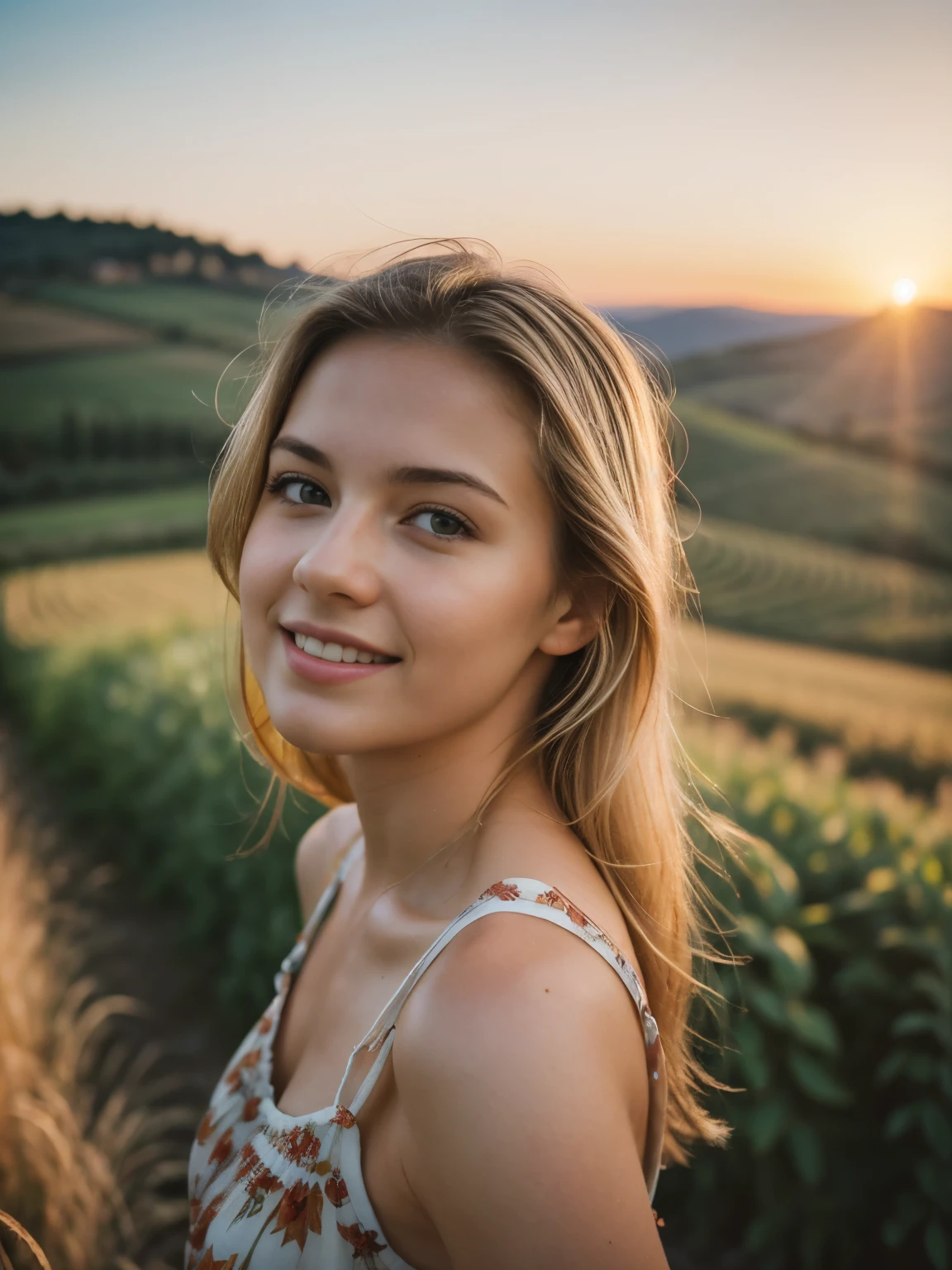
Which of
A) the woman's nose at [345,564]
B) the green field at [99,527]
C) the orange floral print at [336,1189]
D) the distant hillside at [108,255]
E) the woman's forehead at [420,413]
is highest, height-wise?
the distant hillside at [108,255]

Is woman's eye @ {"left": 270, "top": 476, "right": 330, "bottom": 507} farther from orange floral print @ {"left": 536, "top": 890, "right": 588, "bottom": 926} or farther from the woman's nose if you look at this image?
orange floral print @ {"left": 536, "top": 890, "right": 588, "bottom": 926}

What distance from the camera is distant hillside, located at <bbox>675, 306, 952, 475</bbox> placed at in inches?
163

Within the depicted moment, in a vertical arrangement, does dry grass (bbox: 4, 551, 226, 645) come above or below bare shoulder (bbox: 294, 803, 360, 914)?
below

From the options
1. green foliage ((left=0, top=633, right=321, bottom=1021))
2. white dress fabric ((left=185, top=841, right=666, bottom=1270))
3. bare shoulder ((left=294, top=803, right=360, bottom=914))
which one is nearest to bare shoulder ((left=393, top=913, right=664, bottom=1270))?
white dress fabric ((left=185, top=841, right=666, bottom=1270))

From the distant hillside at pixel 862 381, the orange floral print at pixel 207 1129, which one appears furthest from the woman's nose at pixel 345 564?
the distant hillside at pixel 862 381

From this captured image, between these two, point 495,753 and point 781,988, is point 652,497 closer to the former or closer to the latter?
point 495,753

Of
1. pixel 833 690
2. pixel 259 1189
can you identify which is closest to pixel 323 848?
pixel 259 1189

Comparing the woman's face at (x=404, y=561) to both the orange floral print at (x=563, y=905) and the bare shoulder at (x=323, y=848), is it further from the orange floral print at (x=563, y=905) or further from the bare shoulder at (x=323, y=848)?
the bare shoulder at (x=323, y=848)

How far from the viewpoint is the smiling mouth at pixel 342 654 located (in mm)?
1285

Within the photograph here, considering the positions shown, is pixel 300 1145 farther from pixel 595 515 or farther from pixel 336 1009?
pixel 595 515

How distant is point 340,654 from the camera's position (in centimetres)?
129

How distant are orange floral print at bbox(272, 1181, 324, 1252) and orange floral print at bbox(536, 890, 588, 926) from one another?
51 centimetres

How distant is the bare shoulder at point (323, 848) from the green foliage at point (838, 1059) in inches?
38.1

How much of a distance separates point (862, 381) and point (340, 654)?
417 cm
